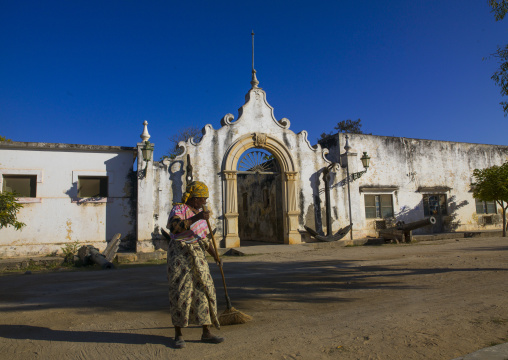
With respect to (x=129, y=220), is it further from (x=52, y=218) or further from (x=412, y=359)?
(x=412, y=359)

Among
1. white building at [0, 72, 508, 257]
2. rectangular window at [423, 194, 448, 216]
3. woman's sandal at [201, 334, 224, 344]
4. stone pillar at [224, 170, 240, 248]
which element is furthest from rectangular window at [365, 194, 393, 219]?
woman's sandal at [201, 334, 224, 344]

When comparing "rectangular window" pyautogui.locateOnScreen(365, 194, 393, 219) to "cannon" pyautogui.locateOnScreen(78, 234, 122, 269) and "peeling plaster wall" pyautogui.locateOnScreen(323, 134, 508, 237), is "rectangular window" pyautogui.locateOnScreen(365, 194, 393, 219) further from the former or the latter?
"cannon" pyautogui.locateOnScreen(78, 234, 122, 269)

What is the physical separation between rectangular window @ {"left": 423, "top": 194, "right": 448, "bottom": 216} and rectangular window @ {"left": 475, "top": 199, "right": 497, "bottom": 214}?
2.25 m

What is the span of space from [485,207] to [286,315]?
755 inches

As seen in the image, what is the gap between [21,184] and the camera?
1202 cm

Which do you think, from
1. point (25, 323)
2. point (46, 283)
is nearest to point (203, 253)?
point (25, 323)

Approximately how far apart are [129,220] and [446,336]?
11.0 meters

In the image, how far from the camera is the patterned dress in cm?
355

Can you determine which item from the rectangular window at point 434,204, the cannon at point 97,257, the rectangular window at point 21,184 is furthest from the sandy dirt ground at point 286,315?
the rectangular window at point 434,204

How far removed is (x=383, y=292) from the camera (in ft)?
18.8

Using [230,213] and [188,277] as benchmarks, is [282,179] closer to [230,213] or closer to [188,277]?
[230,213]

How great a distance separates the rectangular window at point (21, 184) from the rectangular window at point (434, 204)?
16465 millimetres

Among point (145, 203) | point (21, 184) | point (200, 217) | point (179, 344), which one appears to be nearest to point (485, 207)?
point (145, 203)

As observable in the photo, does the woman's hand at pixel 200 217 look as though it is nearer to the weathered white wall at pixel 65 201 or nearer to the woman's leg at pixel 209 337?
the woman's leg at pixel 209 337
